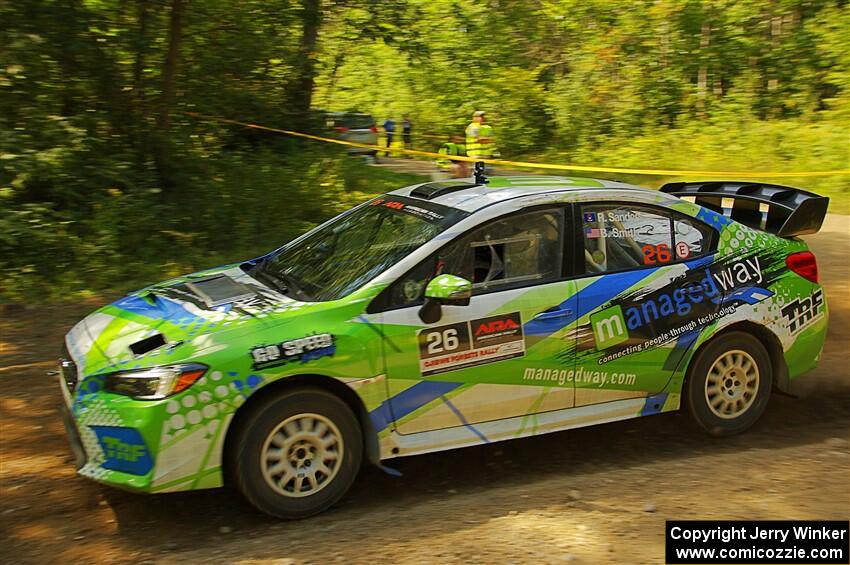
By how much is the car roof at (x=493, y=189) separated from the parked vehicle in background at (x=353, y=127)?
28.8ft

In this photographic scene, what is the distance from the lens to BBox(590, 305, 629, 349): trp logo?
506 cm

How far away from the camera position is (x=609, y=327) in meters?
5.10

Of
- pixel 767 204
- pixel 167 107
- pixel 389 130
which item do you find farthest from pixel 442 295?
pixel 389 130

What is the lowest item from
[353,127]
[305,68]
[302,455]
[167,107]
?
[302,455]

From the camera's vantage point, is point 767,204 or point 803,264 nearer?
point 803,264

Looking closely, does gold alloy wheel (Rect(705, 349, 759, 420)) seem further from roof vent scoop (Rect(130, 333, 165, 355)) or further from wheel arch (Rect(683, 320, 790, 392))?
roof vent scoop (Rect(130, 333, 165, 355))

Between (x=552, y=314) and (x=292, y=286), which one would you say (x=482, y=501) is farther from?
(x=292, y=286)

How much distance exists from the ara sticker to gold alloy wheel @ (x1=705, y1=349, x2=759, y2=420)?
2584mm

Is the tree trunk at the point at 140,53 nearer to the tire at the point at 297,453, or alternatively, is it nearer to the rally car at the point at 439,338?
the rally car at the point at 439,338

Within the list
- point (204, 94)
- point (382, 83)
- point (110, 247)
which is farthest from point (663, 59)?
point (110, 247)

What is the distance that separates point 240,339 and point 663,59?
2217 centimetres

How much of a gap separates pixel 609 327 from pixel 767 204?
6.71ft

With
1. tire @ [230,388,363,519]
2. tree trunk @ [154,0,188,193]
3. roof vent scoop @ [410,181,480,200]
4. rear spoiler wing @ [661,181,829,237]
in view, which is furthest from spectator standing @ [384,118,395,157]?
tire @ [230,388,363,519]

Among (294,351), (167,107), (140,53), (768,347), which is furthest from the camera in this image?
(167,107)
